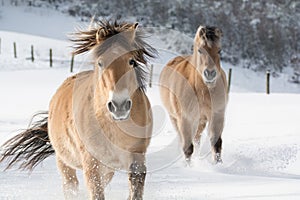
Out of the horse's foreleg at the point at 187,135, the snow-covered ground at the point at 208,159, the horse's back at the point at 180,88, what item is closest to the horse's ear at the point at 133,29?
the snow-covered ground at the point at 208,159

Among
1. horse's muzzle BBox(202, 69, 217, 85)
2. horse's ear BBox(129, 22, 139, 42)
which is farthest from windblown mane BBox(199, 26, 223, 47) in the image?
horse's ear BBox(129, 22, 139, 42)

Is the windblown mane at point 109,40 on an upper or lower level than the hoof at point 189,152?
upper

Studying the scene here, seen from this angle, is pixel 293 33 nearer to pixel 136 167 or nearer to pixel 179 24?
pixel 179 24

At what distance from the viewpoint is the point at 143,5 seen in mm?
35531

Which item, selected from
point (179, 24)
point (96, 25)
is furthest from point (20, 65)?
point (96, 25)

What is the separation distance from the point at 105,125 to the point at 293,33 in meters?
29.8

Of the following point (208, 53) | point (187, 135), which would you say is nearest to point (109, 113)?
point (208, 53)

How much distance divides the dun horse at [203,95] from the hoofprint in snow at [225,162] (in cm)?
40

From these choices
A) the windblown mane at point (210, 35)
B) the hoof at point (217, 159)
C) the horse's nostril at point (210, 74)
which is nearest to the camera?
the horse's nostril at point (210, 74)

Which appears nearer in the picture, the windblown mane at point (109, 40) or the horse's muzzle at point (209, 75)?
the windblown mane at point (109, 40)

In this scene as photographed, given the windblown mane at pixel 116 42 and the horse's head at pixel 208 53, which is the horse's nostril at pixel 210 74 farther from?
the windblown mane at pixel 116 42

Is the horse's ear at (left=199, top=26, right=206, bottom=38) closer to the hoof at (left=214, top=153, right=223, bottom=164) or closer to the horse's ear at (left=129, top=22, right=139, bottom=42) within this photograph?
the hoof at (left=214, top=153, right=223, bottom=164)

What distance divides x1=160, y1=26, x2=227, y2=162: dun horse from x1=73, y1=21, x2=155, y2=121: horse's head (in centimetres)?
299

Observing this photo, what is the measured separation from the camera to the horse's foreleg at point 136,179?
404 cm
